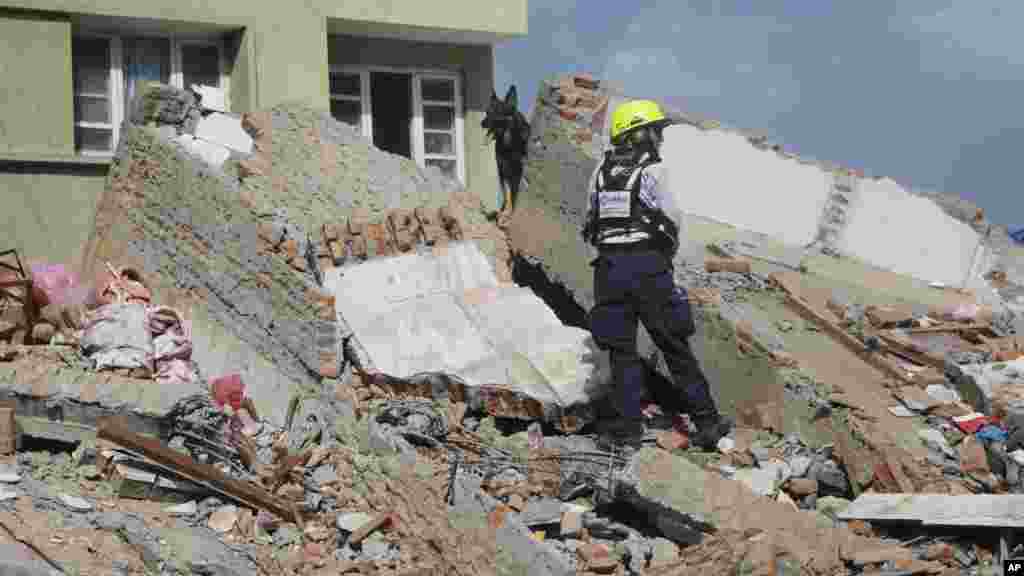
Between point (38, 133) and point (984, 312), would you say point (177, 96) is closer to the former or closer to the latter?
point (38, 133)

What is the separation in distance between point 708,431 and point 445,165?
296 inches

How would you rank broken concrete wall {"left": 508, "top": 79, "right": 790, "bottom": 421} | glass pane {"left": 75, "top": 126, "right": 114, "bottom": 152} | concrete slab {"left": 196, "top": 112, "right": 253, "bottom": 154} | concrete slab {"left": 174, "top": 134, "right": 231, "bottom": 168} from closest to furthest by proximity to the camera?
broken concrete wall {"left": 508, "top": 79, "right": 790, "bottom": 421}
concrete slab {"left": 174, "top": 134, "right": 231, "bottom": 168}
concrete slab {"left": 196, "top": 112, "right": 253, "bottom": 154}
glass pane {"left": 75, "top": 126, "right": 114, "bottom": 152}

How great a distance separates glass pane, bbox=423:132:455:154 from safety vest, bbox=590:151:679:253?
712cm

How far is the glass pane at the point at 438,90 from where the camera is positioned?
1473 centimetres

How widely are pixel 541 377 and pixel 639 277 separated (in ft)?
3.58

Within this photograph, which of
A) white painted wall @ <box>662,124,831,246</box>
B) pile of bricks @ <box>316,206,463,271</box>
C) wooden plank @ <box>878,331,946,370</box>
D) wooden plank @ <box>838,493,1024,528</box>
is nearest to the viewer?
wooden plank @ <box>838,493,1024,528</box>

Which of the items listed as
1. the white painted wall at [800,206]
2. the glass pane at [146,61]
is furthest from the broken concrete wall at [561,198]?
the glass pane at [146,61]

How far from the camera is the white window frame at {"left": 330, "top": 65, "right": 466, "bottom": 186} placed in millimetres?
14320

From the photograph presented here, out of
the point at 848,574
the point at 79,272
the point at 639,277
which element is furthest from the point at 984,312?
the point at 79,272

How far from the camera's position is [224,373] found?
8953mm

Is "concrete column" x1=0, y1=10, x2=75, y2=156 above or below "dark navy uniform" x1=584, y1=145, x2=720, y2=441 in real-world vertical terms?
above

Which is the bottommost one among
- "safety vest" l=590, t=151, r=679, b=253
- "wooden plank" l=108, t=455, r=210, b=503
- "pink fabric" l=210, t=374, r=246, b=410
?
"wooden plank" l=108, t=455, r=210, b=503

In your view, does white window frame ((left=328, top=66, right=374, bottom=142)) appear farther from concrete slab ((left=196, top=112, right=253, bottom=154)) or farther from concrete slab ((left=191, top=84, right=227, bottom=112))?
concrete slab ((left=196, top=112, right=253, bottom=154))

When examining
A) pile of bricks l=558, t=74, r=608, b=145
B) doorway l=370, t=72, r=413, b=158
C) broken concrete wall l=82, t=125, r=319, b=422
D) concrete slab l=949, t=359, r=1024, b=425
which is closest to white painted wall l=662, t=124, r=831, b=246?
pile of bricks l=558, t=74, r=608, b=145
